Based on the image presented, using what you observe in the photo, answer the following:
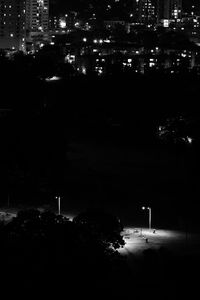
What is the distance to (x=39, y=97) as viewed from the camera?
72.9 feet

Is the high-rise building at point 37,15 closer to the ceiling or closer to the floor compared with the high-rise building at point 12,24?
closer to the ceiling

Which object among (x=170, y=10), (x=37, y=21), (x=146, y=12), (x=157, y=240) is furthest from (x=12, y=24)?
(x=157, y=240)

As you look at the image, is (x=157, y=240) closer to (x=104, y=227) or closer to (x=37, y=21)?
(x=104, y=227)

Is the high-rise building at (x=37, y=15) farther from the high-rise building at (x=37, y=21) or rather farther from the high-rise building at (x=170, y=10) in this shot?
the high-rise building at (x=170, y=10)

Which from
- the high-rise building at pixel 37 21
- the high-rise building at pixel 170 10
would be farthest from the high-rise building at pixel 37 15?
the high-rise building at pixel 170 10

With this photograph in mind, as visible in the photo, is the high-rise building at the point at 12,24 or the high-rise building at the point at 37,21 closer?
the high-rise building at the point at 12,24

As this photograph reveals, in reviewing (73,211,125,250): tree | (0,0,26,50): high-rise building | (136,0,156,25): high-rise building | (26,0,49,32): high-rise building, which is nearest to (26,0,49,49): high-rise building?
(26,0,49,32): high-rise building

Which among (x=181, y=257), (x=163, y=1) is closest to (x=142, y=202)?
(x=181, y=257)

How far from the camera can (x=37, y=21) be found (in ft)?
147

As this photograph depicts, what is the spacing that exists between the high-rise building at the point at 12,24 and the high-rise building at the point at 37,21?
3.13 metres

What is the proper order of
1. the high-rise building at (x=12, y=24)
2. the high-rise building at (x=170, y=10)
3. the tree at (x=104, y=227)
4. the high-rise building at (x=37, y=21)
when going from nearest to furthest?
the tree at (x=104, y=227) < the high-rise building at (x=12, y=24) < the high-rise building at (x=37, y=21) < the high-rise building at (x=170, y=10)

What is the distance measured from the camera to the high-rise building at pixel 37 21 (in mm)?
42306

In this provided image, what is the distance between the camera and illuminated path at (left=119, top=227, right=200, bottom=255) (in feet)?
31.7

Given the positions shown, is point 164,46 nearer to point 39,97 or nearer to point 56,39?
point 56,39
